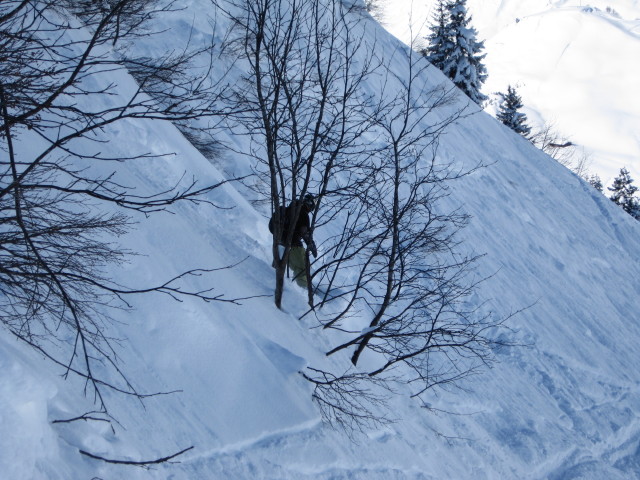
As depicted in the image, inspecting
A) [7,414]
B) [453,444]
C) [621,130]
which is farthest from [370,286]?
[621,130]

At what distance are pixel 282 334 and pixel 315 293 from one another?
1898mm

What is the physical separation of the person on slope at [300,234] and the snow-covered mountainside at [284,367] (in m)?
0.37

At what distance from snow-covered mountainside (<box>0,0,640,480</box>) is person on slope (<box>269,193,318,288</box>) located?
0.37 meters

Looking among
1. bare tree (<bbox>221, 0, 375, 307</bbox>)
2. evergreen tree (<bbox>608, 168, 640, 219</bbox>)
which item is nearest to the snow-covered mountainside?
bare tree (<bbox>221, 0, 375, 307</bbox>)

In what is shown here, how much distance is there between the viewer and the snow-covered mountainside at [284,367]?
4035 millimetres

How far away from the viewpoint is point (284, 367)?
5832mm

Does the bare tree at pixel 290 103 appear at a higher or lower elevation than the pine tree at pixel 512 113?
lower

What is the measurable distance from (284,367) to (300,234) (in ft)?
6.67

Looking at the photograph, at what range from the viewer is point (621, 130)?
78.0 m

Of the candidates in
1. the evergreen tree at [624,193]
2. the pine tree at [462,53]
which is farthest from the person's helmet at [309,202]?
the evergreen tree at [624,193]

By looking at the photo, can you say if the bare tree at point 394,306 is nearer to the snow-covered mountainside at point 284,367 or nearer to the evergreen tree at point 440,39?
the snow-covered mountainside at point 284,367

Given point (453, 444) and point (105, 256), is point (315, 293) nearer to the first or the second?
point (453, 444)

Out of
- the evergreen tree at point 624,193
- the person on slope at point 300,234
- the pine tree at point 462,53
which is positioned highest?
the pine tree at point 462,53

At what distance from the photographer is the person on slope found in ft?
22.5
